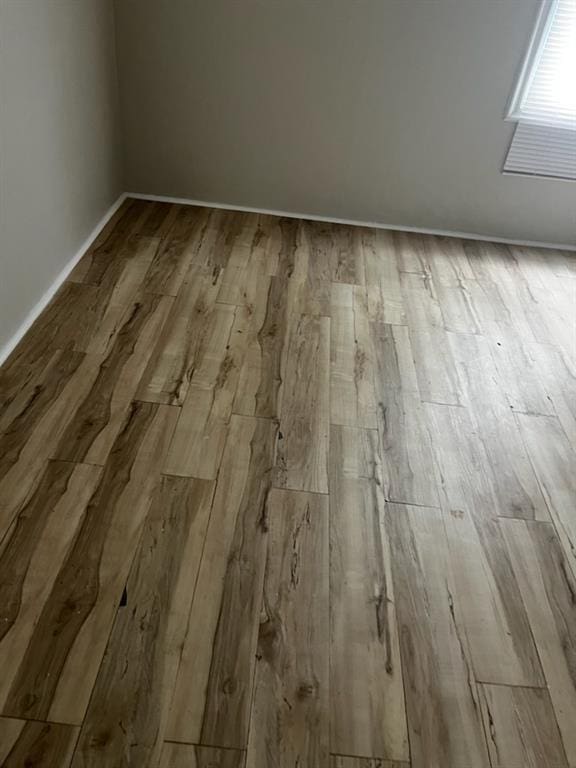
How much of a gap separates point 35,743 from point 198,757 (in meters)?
0.29

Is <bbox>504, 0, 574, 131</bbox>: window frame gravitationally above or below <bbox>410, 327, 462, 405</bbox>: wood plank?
above

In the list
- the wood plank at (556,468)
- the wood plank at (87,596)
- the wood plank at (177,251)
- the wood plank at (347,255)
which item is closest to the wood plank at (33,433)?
the wood plank at (87,596)

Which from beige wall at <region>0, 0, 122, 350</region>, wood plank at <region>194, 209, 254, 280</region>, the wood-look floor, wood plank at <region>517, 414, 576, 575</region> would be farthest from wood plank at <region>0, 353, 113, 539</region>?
wood plank at <region>517, 414, 576, 575</region>

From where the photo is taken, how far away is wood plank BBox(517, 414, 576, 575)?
1.72 meters

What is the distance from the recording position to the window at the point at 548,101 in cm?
278

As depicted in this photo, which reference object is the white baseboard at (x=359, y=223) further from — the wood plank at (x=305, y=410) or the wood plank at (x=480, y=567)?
the wood plank at (x=480, y=567)

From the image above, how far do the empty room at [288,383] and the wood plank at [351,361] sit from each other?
0.01m

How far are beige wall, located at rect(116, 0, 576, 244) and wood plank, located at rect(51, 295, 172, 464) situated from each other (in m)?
1.12

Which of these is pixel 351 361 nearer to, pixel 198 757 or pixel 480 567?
pixel 480 567

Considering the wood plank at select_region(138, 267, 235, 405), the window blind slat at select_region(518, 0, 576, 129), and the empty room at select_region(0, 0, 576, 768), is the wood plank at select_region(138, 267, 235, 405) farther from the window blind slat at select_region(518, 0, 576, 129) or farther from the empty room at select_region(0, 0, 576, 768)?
the window blind slat at select_region(518, 0, 576, 129)

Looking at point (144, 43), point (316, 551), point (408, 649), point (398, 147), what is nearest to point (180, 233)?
point (144, 43)

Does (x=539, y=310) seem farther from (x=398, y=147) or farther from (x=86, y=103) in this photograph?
(x=86, y=103)

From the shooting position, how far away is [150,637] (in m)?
1.31

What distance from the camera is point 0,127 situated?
1.85m
